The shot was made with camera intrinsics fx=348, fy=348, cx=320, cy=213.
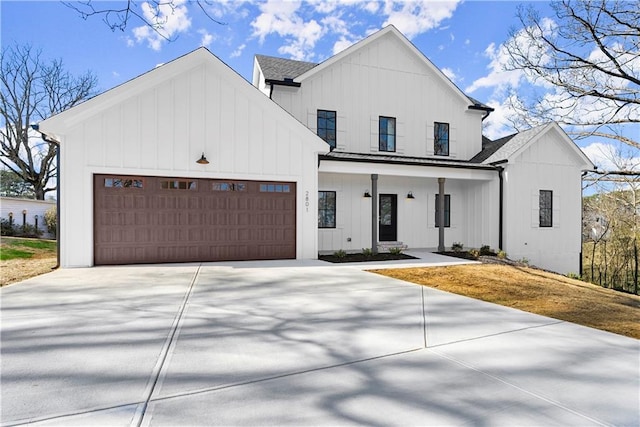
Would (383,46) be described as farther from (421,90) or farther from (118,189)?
(118,189)

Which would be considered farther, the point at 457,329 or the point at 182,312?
the point at 182,312

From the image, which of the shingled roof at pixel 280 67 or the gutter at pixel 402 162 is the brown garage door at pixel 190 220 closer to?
the gutter at pixel 402 162

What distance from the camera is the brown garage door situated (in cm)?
895

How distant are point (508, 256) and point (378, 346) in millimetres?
11101

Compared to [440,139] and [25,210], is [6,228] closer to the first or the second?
[25,210]

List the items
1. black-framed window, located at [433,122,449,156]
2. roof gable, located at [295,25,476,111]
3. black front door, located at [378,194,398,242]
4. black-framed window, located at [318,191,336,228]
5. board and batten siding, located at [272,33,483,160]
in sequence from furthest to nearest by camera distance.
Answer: black-framed window, located at [433,122,449,156] < black front door, located at [378,194,398,242] < board and batten siding, located at [272,33,483,160] < roof gable, located at [295,25,476,111] < black-framed window, located at [318,191,336,228]

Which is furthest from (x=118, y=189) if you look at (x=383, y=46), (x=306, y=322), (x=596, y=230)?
(x=596, y=230)

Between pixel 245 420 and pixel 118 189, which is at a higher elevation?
pixel 118 189

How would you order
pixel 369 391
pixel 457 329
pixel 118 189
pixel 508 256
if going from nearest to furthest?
pixel 369 391
pixel 457 329
pixel 118 189
pixel 508 256

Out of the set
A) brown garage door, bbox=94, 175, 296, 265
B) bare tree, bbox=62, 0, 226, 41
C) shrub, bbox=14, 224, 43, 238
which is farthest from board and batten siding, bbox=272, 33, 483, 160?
shrub, bbox=14, 224, 43, 238

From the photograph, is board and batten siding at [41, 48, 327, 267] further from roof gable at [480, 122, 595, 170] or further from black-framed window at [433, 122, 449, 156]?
roof gable at [480, 122, 595, 170]

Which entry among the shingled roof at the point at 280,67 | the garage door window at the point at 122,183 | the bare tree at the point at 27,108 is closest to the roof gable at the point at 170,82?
the garage door window at the point at 122,183

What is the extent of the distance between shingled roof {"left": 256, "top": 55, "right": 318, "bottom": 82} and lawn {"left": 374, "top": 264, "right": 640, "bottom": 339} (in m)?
8.49

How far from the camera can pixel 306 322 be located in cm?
436
